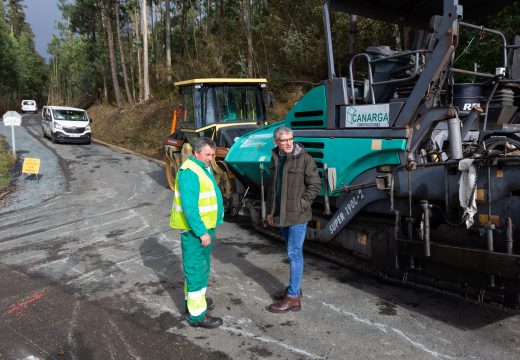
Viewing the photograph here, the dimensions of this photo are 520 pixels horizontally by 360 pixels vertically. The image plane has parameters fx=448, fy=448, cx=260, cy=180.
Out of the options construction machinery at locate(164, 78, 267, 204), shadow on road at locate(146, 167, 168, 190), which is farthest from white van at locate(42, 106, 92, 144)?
construction machinery at locate(164, 78, 267, 204)

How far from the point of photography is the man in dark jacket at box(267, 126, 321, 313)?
162 inches

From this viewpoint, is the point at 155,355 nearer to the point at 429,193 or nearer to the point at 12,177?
the point at 429,193

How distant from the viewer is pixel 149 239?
23.2 feet

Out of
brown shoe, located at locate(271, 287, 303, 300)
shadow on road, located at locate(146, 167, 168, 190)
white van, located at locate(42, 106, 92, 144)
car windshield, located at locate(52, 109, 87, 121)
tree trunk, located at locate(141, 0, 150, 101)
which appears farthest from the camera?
tree trunk, located at locate(141, 0, 150, 101)

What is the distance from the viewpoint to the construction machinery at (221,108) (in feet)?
28.7

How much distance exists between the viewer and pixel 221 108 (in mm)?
9023

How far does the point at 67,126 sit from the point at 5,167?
7.54 metres

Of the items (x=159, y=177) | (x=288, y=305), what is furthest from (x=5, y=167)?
(x=288, y=305)

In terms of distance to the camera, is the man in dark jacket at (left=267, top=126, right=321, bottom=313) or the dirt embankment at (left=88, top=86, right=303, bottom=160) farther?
the dirt embankment at (left=88, top=86, right=303, bottom=160)

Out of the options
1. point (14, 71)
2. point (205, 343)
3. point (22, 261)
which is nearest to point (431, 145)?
point (205, 343)

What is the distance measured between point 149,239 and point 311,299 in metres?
3.40

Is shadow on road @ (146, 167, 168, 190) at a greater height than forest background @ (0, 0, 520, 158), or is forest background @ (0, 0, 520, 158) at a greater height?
forest background @ (0, 0, 520, 158)

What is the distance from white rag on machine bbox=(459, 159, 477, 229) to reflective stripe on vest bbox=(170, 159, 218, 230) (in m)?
2.08

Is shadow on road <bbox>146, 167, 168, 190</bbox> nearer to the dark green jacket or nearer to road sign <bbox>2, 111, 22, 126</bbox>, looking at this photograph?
road sign <bbox>2, 111, 22, 126</bbox>
